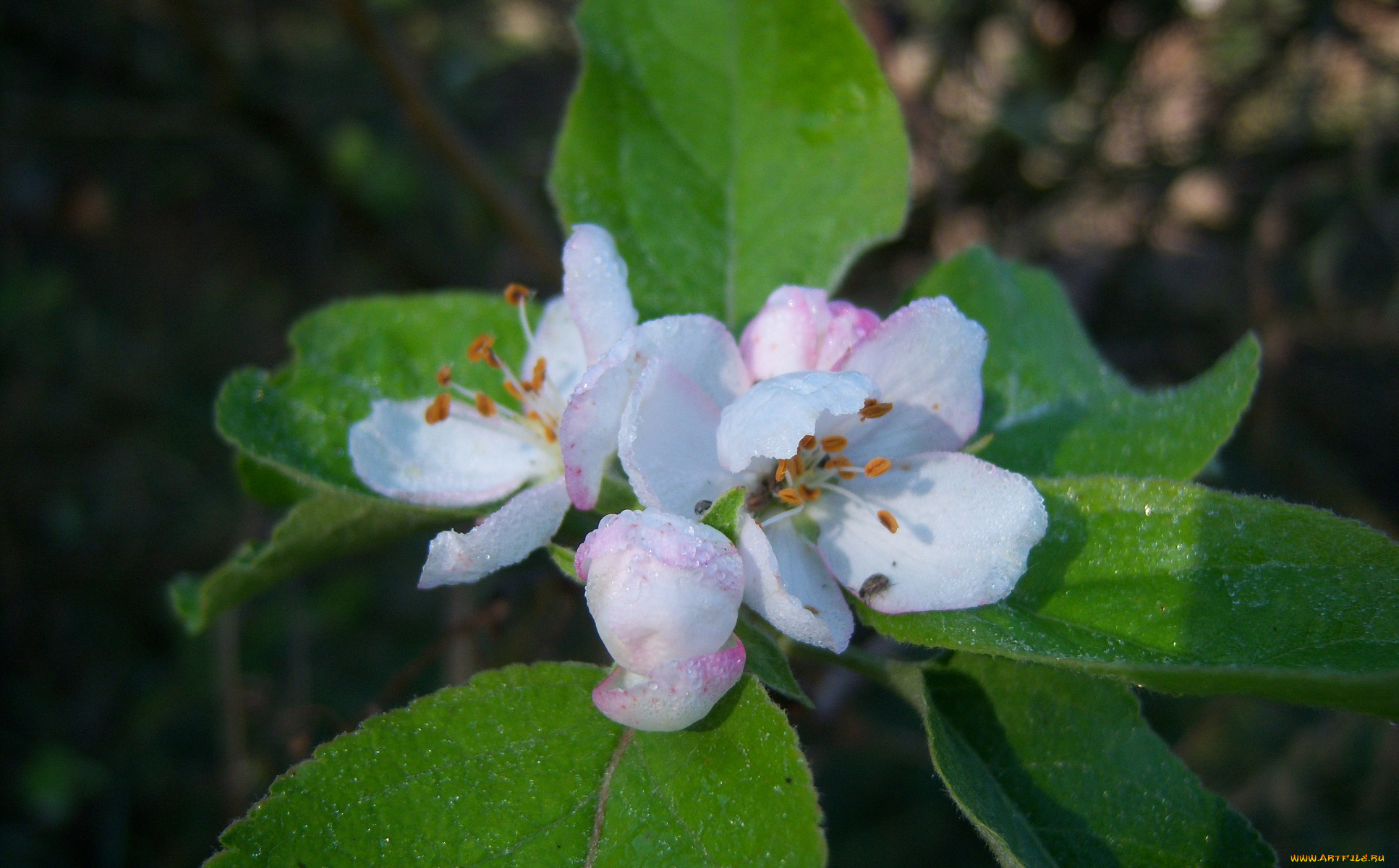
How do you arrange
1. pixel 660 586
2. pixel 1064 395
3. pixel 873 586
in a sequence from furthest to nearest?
pixel 1064 395 < pixel 873 586 < pixel 660 586

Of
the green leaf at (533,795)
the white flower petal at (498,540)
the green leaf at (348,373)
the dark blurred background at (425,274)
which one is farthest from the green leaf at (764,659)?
the dark blurred background at (425,274)

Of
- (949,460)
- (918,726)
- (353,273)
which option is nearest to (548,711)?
(949,460)

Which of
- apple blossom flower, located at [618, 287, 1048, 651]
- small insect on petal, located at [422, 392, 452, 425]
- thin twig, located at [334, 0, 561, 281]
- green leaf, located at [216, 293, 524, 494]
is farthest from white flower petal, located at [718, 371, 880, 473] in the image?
thin twig, located at [334, 0, 561, 281]

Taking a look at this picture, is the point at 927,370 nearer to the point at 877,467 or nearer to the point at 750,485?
the point at 877,467

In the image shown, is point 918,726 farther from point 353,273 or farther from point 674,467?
point 353,273

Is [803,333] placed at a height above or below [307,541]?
above

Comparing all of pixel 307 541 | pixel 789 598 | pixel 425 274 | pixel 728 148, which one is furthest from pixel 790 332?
pixel 425 274

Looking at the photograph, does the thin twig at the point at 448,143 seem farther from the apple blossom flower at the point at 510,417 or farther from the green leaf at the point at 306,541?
the green leaf at the point at 306,541
